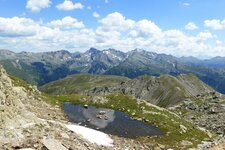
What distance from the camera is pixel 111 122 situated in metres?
100

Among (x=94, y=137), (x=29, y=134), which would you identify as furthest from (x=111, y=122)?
(x=29, y=134)

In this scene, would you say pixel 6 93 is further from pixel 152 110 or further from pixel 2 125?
pixel 152 110

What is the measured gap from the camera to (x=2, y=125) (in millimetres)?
46969

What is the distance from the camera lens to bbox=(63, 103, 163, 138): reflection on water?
9043cm

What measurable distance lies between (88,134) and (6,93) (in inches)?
657

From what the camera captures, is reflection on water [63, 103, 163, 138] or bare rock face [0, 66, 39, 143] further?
reflection on water [63, 103, 163, 138]

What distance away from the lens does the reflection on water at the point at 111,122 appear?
297 ft

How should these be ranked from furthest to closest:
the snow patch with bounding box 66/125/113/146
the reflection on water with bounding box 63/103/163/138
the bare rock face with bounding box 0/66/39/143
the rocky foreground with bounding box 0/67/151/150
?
the reflection on water with bounding box 63/103/163/138, the snow patch with bounding box 66/125/113/146, the bare rock face with bounding box 0/66/39/143, the rocky foreground with bounding box 0/67/151/150

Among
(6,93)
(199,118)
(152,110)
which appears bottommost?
(199,118)

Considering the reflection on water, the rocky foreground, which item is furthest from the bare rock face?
the reflection on water

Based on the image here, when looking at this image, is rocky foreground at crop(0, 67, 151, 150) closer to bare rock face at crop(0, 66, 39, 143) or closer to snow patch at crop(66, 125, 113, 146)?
bare rock face at crop(0, 66, 39, 143)

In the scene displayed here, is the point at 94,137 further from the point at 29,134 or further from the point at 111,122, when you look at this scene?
the point at 111,122

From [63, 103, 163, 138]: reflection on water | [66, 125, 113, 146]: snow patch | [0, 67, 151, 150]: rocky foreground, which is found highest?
[0, 67, 151, 150]: rocky foreground

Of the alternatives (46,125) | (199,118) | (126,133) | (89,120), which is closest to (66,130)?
(46,125)
